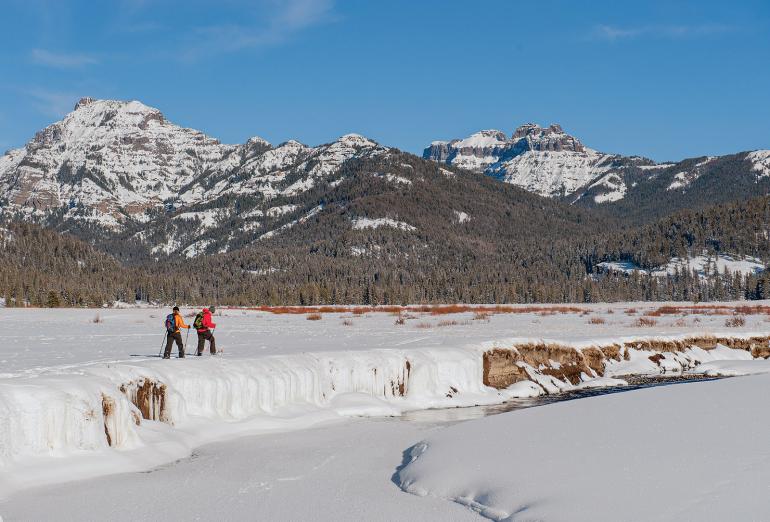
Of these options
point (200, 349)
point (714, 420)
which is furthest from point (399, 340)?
point (714, 420)

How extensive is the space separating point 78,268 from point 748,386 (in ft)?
571

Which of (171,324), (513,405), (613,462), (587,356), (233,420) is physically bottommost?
(513,405)

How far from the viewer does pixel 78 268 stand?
168m

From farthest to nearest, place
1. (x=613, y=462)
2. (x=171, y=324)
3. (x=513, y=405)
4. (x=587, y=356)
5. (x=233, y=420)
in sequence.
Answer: (x=587, y=356), (x=171, y=324), (x=513, y=405), (x=233, y=420), (x=613, y=462)

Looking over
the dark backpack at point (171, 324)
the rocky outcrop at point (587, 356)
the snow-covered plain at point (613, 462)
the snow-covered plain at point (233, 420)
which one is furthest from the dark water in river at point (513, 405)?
the dark backpack at point (171, 324)

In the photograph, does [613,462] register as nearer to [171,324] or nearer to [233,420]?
[233,420]

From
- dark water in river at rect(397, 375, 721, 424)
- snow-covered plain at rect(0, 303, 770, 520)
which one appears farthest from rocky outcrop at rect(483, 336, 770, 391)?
dark water in river at rect(397, 375, 721, 424)

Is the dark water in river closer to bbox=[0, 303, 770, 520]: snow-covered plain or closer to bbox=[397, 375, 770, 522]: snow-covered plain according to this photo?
bbox=[0, 303, 770, 520]: snow-covered plain

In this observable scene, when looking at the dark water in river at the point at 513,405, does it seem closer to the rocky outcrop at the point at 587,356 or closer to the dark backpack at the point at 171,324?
the rocky outcrop at the point at 587,356

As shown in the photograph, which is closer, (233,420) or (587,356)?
(233,420)

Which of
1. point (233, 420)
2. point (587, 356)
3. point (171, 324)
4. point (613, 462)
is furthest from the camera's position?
point (587, 356)

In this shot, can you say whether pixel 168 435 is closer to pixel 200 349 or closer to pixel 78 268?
pixel 200 349

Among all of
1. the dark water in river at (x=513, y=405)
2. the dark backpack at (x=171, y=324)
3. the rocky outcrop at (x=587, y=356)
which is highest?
the dark backpack at (x=171, y=324)

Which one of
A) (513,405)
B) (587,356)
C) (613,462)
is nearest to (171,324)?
(513,405)
